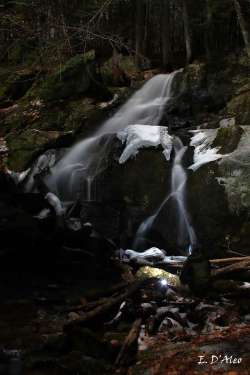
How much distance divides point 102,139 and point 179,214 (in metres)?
5.00

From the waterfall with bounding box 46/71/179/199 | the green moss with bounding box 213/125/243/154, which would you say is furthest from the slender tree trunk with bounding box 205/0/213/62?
the green moss with bounding box 213/125/243/154

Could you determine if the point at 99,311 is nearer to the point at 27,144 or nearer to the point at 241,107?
the point at 241,107

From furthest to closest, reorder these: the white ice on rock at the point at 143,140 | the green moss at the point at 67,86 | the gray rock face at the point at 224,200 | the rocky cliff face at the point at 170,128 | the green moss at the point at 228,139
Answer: the green moss at the point at 67,86 → the white ice on rock at the point at 143,140 → the green moss at the point at 228,139 → the rocky cliff face at the point at 170,128 → the gray rock face at the point at 224,200

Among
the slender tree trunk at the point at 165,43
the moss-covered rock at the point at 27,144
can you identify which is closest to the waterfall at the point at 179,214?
the moss-covered rock at the point at 27,144

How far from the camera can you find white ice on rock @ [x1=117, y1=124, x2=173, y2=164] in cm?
1256

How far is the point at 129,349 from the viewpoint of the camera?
4738mm

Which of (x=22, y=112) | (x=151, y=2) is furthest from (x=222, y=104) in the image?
(x=151, y=2)

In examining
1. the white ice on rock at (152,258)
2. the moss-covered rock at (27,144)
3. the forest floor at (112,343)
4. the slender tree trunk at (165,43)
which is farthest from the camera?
the slender tree trunk at (165,43)

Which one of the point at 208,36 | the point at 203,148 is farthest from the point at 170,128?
the point at 208,36

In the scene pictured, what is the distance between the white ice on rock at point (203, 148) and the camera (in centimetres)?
1138

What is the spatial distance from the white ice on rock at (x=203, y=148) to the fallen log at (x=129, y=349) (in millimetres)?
6960

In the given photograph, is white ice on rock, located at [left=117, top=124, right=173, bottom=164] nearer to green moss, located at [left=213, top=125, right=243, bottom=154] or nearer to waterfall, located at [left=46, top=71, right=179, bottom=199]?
waterfall, located at [left=46, top=71, right=179, bottom=199]

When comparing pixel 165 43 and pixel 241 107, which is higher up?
pixel 165 43

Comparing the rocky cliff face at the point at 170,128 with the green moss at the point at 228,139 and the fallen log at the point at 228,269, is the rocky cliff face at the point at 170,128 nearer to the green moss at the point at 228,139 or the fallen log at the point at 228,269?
the green moss at the point at 228,139
